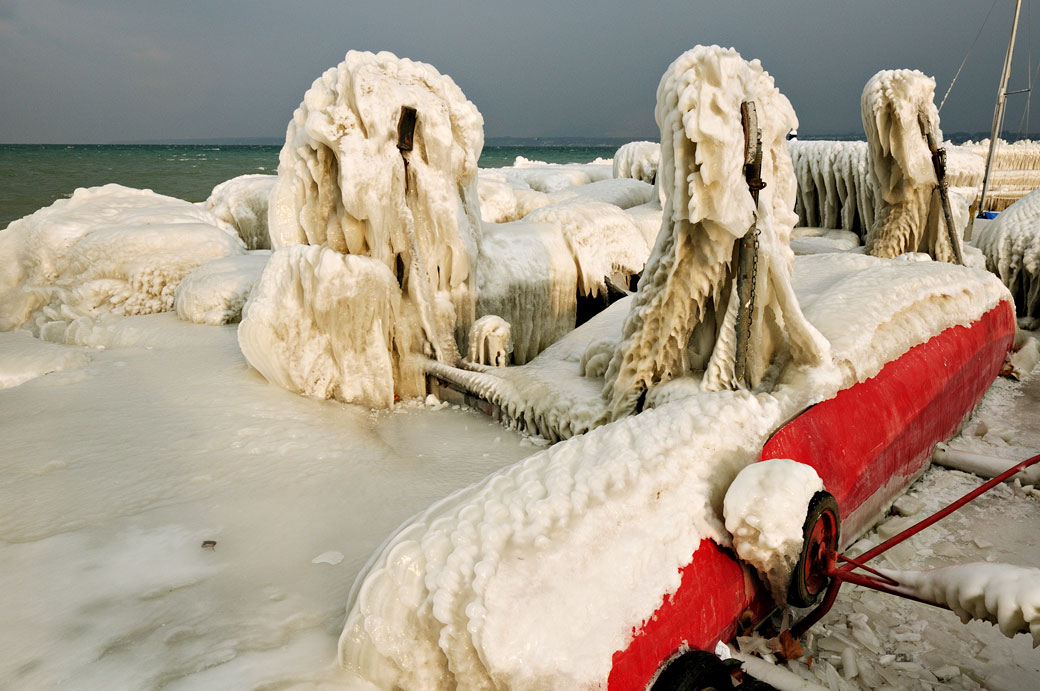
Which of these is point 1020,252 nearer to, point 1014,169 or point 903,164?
point 903,164

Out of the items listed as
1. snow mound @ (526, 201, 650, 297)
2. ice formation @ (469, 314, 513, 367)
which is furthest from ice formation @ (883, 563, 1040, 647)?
snow mound @ (526, 201, 650, 297)

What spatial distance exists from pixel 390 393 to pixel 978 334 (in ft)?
9.10

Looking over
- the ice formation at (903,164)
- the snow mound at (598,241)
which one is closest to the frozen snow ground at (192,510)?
the snow mound at (598,241)

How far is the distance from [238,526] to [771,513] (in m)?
1.52

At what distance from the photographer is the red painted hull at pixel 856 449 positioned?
3.97 ft

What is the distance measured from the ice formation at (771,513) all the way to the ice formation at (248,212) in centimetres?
630

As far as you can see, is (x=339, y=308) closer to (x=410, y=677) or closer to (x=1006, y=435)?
(x=410, y=677)

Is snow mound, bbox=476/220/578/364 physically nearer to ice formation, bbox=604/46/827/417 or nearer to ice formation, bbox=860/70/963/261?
ice formation, bbox=604/46/827/417

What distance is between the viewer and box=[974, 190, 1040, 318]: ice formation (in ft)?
14.5

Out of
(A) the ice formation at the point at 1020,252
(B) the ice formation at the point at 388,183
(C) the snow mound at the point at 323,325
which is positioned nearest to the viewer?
(C) the snow mound at the point at 323,325

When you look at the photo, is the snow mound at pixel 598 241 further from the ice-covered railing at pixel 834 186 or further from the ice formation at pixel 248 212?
the ice formation at pixel 248 212

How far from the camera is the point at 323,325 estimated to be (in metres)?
2.99

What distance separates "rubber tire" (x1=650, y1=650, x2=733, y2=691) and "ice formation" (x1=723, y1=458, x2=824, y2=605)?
0.81 ft

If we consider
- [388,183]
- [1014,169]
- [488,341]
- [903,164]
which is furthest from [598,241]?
[1014,169]
